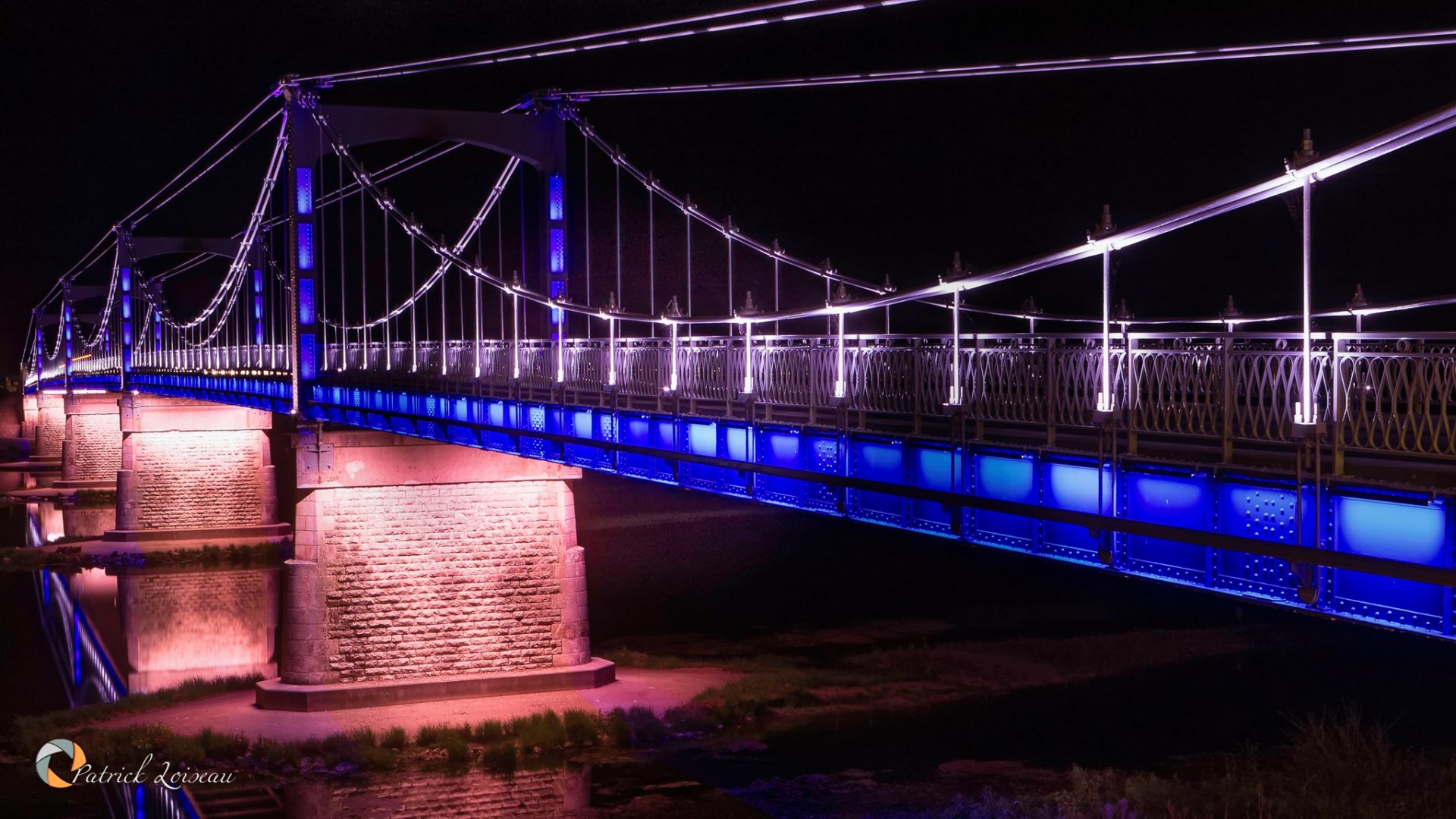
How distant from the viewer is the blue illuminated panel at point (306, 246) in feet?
82.6

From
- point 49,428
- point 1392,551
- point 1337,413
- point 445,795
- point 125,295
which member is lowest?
point 445,795

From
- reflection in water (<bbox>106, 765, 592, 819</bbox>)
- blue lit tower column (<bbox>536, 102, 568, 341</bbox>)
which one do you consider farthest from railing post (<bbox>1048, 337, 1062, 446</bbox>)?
blue lit tower column (<bbox>536, 102, 568, 341</bbox>)

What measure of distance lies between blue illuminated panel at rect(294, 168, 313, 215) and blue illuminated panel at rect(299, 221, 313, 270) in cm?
26

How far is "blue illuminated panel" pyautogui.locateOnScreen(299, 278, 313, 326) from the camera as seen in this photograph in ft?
82.6

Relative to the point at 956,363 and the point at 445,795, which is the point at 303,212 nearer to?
the point at 445,795

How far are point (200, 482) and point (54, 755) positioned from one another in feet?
81.5

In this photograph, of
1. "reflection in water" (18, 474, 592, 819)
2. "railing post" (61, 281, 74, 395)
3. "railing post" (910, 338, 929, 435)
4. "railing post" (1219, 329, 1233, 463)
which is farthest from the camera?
"railing post" (61, 281, 74, 395)

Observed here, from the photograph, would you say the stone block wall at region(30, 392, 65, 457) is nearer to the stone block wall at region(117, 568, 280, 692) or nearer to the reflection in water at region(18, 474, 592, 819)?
the reflection in water at region(18, 474, 592, 819)

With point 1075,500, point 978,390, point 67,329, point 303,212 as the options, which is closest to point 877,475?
point 978,390

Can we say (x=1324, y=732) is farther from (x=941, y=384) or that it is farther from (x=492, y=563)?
(x=492, y=563)

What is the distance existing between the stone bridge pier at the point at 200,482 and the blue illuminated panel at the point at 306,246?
16.2 meters

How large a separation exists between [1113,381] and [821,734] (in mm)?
10426

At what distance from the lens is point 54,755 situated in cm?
1789

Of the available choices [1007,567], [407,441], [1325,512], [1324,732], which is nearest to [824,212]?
[1007,567]
